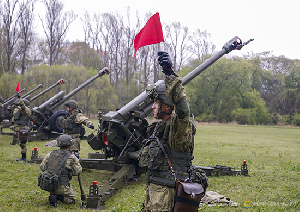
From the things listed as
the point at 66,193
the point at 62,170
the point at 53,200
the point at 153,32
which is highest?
the point at 153,32

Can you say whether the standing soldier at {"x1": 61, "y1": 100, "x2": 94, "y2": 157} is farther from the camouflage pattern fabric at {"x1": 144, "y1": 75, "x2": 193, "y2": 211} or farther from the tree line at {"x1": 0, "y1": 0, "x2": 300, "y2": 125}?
the tree line at {"x1": 0, "y1": 0, "x2": 300, "y2": 125}

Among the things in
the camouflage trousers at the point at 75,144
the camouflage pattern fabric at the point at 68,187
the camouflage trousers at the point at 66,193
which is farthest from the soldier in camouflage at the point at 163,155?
the camouflage trousers at the point at 75,144

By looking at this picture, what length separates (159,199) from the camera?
11.2 ft

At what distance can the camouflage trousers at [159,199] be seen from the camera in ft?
11.1

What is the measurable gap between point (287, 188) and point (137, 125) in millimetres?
3983

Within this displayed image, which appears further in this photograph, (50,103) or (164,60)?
(50,103)

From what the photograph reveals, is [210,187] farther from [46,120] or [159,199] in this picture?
[46,120]

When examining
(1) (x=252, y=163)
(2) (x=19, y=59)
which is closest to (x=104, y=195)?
(1) (x=252, y=163)

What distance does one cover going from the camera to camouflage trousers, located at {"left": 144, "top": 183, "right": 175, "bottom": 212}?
11.1ft

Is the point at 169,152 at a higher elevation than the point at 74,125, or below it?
higher

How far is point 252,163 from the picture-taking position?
10.9m

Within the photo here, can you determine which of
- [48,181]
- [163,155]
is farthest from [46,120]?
[163,155]

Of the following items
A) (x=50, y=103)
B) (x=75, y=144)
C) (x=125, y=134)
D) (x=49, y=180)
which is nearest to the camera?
(x=49, y=180)

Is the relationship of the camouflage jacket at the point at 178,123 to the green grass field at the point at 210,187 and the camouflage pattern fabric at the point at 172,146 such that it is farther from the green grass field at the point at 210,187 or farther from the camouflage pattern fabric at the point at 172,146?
the green grass field at the point at 210,187
